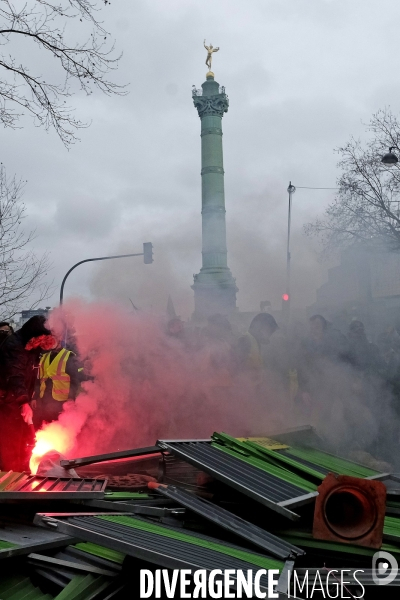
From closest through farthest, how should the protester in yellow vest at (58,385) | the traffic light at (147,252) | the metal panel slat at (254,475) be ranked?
the metal panel slat at (254,475), the protester in yellow vest at (58,385), the traffic light at (147,252)

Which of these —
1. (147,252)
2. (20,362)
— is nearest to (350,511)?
(20,362)

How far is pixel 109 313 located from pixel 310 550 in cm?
468

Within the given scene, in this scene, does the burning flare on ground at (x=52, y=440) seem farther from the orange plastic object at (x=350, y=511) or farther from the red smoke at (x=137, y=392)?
the orange plastic object at (x=350, y=511)

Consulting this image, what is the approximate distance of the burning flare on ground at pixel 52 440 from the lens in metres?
6.52

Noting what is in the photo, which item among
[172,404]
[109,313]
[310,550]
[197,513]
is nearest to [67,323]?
[109,313]

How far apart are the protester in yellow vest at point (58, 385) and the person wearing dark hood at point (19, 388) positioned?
737 millimetres

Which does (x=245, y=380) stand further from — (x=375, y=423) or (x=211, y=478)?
(x=211, y=478)

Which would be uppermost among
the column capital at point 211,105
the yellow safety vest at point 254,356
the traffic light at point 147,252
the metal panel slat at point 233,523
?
the column capital at point 211,105

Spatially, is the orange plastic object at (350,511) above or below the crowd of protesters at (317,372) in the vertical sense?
below

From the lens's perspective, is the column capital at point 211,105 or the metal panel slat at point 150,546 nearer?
the metal panel slat at point 150,546

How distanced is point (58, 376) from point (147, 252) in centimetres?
1080

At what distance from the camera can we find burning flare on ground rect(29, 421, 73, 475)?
6.52 meters

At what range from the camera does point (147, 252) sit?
18047 millimetres

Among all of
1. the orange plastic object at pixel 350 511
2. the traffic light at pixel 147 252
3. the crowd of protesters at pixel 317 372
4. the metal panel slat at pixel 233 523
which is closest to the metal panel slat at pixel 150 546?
the metal panel slat at pixel 233 523
